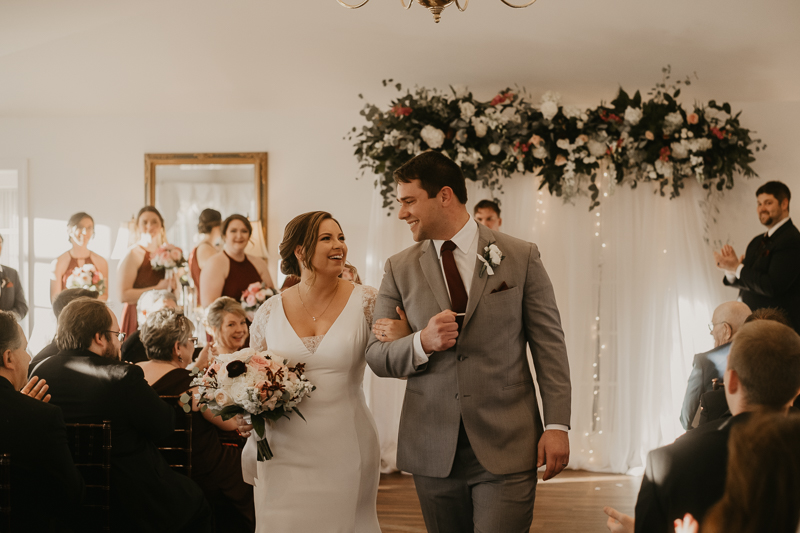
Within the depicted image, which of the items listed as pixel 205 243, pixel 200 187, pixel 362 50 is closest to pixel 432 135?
pixel 362 50

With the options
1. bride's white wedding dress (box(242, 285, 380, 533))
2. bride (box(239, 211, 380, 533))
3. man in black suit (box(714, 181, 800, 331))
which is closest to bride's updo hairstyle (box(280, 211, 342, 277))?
bride (box(239, 211, 380, 533))

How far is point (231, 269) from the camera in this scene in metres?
5.42

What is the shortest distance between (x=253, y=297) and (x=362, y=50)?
2.26 m

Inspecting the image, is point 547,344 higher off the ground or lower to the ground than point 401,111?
lower

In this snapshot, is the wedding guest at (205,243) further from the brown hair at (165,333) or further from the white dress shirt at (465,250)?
the white dress shirt at (465,250)

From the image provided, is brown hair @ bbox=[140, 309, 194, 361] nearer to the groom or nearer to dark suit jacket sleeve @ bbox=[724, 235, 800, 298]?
the groom

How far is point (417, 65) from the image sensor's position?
18.8 ft

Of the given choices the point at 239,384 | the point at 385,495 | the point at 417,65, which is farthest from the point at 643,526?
the point at 417,65

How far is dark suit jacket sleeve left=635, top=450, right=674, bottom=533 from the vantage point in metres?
1.52

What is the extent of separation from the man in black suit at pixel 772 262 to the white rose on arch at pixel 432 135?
2227 millimetres

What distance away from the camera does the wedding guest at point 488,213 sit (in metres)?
5.30

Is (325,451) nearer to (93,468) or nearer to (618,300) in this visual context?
(93,468)

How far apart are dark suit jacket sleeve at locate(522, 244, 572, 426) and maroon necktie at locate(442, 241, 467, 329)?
0.21 metres

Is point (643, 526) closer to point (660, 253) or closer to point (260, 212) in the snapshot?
point (660, 253)
